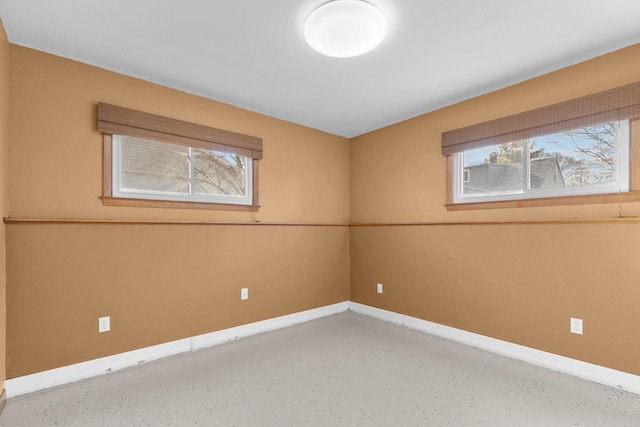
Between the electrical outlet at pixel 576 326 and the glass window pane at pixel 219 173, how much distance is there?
3022 mm

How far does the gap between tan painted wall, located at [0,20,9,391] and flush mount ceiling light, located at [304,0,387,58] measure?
6.30ft

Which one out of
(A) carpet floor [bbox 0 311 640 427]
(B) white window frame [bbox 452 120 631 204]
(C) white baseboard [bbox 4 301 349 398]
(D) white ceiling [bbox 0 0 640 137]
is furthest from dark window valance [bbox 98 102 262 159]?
(B) white window frame [bbox 452 120 631 204]

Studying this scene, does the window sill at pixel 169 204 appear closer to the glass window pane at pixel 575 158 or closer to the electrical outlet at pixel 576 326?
the glass window pane at pixel 575 158

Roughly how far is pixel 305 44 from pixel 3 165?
2.08 metres

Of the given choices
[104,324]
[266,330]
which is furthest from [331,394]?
[104,324]

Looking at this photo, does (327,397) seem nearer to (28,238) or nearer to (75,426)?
(75,426)

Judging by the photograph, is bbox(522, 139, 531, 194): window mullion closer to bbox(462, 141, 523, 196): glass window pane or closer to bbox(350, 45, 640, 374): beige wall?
bbox(462, 141, 523, 196): glass window pane

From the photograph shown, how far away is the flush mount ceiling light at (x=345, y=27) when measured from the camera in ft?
5.65

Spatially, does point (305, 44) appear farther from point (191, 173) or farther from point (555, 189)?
point (555, 189)

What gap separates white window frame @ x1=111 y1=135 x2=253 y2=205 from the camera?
2.50 meters

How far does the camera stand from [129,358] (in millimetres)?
2477

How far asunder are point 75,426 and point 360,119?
3.44m

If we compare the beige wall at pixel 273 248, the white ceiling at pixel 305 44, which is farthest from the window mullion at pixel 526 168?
the white ceiling at pixel 305 44

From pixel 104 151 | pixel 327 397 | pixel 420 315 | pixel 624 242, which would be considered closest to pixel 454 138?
pixel 624 242
